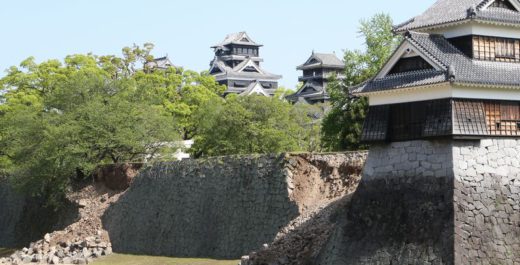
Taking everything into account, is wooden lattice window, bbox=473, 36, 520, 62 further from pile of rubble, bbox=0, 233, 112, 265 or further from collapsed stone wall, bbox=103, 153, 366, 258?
pile of rubble, bbox=0, 233, 112, 265

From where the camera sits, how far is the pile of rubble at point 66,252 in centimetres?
4019

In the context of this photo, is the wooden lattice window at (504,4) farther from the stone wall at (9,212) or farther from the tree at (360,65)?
the stone wall at (9,212)

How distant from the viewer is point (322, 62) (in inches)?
3789

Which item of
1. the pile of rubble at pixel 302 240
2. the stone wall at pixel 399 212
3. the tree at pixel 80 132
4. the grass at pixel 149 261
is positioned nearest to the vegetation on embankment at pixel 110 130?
the tree at pixel 80 132

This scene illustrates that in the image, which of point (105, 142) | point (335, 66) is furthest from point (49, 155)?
point (335, 66)

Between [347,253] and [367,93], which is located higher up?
[367,93]

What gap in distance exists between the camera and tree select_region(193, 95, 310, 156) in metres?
50.7

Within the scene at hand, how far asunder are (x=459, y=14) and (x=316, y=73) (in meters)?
69.8

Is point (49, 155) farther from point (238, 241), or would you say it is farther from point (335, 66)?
point (335, 66)

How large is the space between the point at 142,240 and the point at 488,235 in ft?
60.0

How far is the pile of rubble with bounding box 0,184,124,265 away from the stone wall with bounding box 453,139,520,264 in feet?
61.0

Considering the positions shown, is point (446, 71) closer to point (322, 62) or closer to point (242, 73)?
point (322, 62)

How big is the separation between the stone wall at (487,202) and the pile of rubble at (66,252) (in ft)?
60.9

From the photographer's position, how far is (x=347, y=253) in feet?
90.4
